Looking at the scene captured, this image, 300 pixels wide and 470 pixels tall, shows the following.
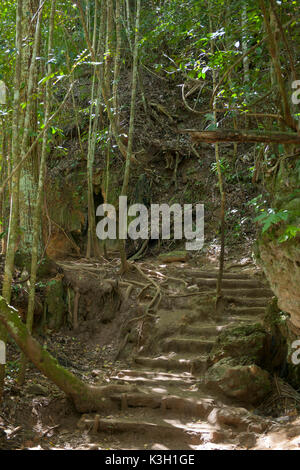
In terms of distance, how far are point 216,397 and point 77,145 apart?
31.3 feet

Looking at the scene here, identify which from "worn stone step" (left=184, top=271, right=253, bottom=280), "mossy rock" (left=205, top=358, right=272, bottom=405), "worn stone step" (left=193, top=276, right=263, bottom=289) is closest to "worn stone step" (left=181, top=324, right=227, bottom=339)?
"worn stone step" (left=193, top=276, right=263, bottom=289)

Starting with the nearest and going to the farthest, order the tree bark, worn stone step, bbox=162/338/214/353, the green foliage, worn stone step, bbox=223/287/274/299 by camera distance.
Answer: the green foliage < the tree bark < worn stone step, bbox=162/338/214/353 < worn stone step, bbox=223/287/274/299

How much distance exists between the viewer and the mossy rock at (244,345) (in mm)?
5355

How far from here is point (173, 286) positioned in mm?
7973

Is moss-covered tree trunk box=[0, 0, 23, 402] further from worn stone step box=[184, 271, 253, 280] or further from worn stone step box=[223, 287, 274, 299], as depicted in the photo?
worn stone step box=[184, 271, 253, 280]

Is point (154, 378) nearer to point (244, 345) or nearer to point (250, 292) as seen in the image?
point (244, 345)

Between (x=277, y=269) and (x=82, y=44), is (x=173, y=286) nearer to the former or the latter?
(x=277, y=269)

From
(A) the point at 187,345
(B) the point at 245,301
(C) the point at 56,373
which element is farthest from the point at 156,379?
(B) the point at 245,301

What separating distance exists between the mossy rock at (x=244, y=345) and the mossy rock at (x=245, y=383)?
0.31m

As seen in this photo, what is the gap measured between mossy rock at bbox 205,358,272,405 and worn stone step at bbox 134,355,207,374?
0.75m

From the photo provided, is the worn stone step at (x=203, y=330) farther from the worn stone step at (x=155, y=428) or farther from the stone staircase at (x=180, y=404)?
the worn stone step at (x=155, y=428)

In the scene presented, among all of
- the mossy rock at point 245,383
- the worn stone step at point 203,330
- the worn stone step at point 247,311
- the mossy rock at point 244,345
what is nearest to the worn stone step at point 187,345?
the worn stone step at point 203,330

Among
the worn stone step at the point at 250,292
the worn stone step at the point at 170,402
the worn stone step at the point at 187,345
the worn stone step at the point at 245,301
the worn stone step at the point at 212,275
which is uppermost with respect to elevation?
the worn stone step at the point at 212,275

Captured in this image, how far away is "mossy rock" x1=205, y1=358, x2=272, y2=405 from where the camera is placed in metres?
4.89
